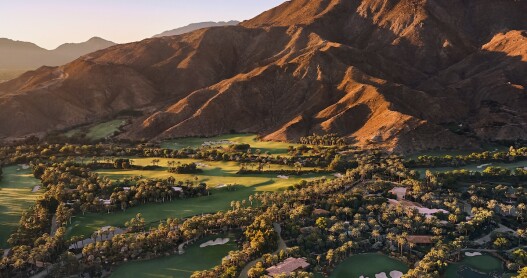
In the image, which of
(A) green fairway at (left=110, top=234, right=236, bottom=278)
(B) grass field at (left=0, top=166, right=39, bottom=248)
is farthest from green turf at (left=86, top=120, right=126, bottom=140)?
(A) green fairway at (left=110, top=234, right=236, bottom=278)

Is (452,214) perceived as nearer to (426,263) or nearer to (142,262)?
(426,263)

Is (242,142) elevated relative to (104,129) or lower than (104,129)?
lower

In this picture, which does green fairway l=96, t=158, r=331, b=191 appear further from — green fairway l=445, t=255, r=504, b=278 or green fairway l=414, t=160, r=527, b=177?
green fairway l=445, t=255, r=504, b=278

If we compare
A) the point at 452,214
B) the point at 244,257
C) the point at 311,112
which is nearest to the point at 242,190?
the point at 244,257

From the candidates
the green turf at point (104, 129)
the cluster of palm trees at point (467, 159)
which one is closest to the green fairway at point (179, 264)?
the cluster of palm trees at point (467, 159)

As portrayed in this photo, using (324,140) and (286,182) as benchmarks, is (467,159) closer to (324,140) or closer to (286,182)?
(324,140)

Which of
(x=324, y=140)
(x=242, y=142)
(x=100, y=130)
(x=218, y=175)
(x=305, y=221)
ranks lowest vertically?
(x=305, y=221)

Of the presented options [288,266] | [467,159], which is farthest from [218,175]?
[467,159]
